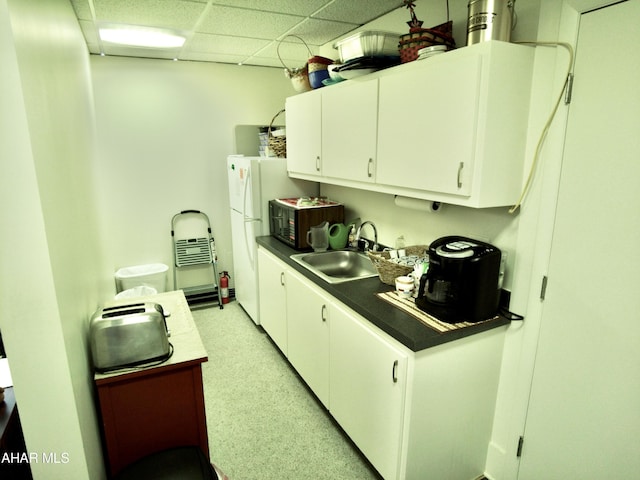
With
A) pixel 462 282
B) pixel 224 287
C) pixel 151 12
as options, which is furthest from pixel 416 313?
pixel 224 287

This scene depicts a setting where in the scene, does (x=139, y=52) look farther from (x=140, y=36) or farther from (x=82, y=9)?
(x=82, y=9)

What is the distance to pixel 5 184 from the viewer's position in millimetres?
1007

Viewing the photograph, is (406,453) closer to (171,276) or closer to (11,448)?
(11,448)

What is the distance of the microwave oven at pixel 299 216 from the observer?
2895 millimetres

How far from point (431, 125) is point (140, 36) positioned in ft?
8.37

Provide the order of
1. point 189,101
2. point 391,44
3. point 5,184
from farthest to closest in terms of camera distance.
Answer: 1. point 189,101
2. point 391,44
3. point 5,184

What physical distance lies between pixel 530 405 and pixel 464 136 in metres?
1.29

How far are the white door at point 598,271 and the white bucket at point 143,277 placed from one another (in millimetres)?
3362

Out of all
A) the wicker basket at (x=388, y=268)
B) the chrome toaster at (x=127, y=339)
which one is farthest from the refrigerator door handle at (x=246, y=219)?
the chrome toaster at (x=127, y=339)

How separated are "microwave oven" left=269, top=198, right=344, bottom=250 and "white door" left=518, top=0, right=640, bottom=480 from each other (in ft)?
5.55

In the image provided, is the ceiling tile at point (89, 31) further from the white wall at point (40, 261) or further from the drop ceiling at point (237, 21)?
the white wall at point (40, 261)

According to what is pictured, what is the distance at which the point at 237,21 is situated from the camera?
2.61 m

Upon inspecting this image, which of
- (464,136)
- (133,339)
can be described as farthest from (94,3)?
(464,136)

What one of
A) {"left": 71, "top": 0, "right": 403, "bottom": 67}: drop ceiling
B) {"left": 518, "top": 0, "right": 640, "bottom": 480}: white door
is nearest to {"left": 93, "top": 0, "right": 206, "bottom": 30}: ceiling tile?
{"left": 71, "top": 0, "right": 403, "bottom": 67}: drop ceiling
